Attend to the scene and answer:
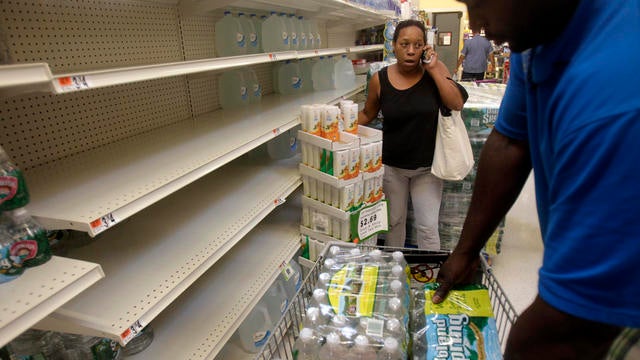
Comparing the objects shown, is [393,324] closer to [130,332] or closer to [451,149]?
[130,332]

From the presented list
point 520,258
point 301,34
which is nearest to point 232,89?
point 301,34

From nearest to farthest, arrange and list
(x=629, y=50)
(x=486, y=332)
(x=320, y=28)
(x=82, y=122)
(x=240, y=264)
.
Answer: (x=629, y=50) → (x=486, y=332) → (x=82, y=122) → (x=240, y=264) → (x=320, y=28)

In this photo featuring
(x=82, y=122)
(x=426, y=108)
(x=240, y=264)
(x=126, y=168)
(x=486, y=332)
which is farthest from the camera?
(x=426, y=108)

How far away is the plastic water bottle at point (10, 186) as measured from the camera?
0.96 m

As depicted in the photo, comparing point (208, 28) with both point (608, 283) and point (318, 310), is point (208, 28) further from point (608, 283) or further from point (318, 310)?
point (608, 283)

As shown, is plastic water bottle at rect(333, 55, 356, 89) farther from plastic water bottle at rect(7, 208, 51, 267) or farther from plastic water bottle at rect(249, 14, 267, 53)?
plastic water bottle at rect(7, 208, 51, 267)

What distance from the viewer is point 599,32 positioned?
55 cm

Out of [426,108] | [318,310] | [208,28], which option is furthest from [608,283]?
[208,28]

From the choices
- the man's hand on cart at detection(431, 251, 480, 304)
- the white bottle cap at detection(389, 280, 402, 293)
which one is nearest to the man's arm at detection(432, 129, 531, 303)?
the man's hand on cart at detection(431, 251, 480, 304)

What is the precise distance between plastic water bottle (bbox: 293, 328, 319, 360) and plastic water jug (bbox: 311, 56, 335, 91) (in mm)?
3203

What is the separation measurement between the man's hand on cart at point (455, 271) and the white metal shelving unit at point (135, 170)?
960 mm

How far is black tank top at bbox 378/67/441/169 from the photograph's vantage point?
99.2 inches

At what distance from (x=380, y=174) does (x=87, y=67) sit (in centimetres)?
173

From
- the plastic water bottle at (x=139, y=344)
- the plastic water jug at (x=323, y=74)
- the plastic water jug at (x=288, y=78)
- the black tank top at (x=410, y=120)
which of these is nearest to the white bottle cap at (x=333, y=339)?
the plastic water bottle at (x=139, y=344)
